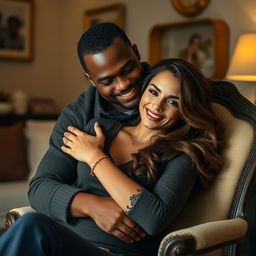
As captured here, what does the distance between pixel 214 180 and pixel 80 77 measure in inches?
135

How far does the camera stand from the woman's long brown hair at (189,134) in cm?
168

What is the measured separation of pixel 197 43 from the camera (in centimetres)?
381

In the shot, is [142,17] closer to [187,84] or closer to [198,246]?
[187,84]

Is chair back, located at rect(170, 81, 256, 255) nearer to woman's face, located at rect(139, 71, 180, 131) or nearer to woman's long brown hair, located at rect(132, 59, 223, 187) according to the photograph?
woman's long brown hair, located at rect(132, 59, 223, 187)

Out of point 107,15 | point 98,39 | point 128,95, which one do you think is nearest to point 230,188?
point 128,95

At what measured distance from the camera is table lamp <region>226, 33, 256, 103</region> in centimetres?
308

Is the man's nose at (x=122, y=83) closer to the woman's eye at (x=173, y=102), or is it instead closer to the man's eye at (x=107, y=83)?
the man's eye at (x=107, y=83)

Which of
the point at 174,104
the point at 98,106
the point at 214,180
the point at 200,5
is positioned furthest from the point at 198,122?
the point at 200,5

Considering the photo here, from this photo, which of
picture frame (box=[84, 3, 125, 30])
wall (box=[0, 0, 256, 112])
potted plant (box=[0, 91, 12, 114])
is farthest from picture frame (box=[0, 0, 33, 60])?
picture frame (box=[84, 3, 125, 30])

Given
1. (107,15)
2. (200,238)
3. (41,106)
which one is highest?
(107,15)

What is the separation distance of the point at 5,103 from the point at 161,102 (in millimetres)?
3195

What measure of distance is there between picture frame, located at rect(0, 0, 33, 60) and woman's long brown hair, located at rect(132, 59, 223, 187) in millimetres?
3490

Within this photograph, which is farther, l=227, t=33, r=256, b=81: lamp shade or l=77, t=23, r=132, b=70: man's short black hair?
l=227, t=33, r=256, b=81: lamp shade

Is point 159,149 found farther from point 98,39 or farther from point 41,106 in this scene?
point 41,106
